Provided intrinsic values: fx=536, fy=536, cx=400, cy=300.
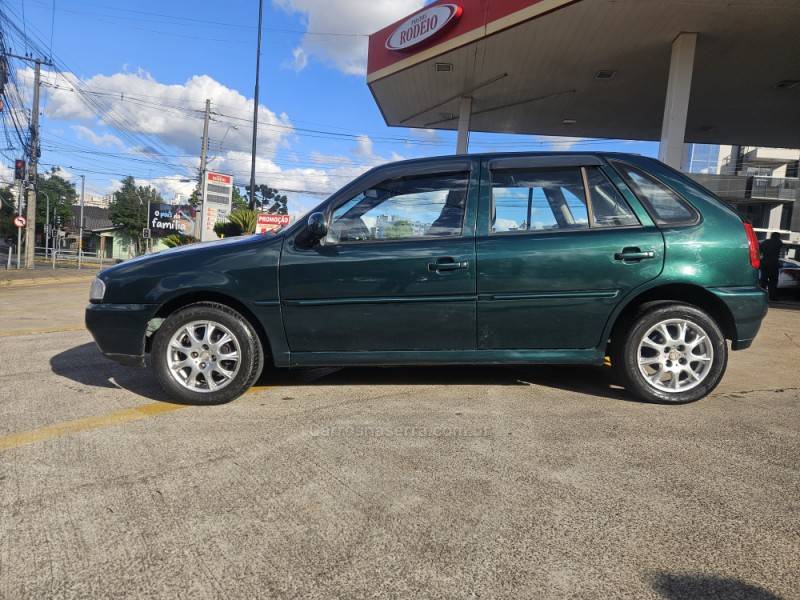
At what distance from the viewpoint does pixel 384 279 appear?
3.64 meters

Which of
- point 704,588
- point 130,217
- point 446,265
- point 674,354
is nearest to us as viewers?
point 704,588

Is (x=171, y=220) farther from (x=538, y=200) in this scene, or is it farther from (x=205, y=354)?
(x=538, y=200)

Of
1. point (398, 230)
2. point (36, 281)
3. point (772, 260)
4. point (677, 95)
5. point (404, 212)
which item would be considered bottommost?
point (36, 281)

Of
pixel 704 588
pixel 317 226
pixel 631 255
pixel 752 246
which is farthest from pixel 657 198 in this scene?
pixel 704 588

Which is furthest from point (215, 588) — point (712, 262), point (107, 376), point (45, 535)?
point (712, 262)

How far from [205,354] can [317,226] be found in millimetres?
1179

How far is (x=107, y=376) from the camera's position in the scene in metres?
4.46

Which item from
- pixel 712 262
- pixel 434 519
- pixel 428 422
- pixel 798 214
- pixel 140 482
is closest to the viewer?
pixel 434 519

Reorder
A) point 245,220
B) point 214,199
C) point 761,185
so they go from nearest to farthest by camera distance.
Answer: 1. point 245,220
2. point 214,199
3. point 761,185

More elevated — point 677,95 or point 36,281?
point 677,95

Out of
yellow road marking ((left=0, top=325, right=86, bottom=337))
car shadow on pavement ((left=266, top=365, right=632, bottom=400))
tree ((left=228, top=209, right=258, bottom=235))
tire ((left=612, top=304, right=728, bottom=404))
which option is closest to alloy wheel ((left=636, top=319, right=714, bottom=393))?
tire ((left=612, top=304, right=728, bottom=404))

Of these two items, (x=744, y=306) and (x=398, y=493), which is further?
(x=744, y=306)

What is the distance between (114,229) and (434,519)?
2935 inches

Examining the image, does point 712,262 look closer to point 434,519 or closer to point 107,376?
point 434,519
